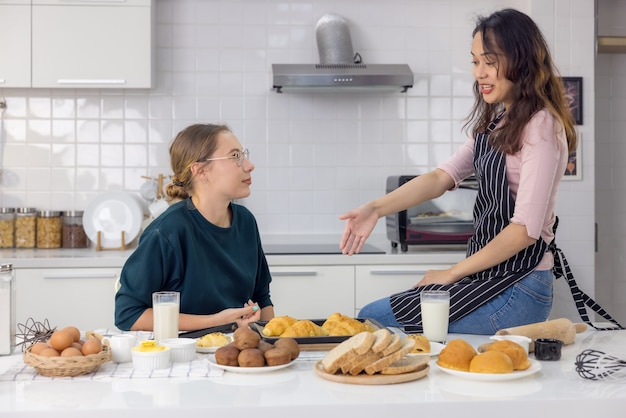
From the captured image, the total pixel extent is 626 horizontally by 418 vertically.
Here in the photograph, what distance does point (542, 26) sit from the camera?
3.77m

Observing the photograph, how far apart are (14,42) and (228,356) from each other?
262 cm

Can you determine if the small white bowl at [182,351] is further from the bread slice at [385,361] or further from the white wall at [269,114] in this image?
the white wall at [269,114]

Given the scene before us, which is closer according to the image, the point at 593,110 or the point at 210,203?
the point at 210,203

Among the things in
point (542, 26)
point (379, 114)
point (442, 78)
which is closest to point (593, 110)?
point (542, 26)

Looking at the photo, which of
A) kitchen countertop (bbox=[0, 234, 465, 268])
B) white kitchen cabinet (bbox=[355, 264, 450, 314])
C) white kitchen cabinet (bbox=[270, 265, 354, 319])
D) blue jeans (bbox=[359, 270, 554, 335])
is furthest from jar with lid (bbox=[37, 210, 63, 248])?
blue jeans (bbox=[359, 270, 554, 335])

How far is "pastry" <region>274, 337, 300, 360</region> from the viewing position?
159 centimetres

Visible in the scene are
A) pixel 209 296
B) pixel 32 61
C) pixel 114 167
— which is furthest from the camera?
pixel 114 167

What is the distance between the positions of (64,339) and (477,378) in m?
0.83

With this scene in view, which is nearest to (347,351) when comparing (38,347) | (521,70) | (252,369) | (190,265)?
(252,369)

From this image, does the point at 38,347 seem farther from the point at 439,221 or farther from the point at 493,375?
the point at 439,221

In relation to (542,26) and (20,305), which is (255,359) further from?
(542,26)

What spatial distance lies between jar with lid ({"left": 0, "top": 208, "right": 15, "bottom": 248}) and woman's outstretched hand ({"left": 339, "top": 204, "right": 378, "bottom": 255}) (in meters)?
2.22

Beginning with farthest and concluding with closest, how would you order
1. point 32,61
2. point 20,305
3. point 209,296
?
point 32,61 → point 20,305 → point 209,296

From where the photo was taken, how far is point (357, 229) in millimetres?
2156
